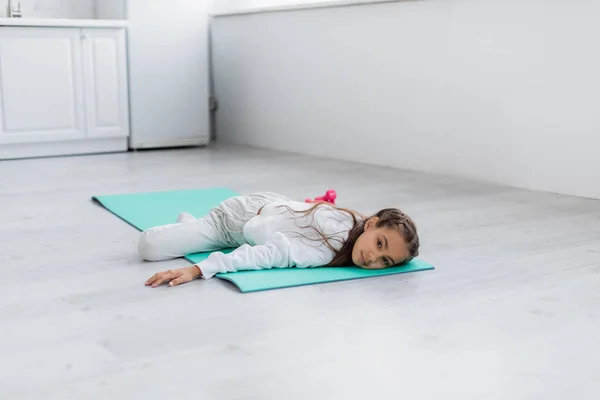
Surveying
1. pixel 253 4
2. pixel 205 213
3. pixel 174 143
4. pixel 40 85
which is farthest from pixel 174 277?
pixel 253 4

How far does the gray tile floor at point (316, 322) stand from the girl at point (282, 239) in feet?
0.19

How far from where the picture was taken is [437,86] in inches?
149

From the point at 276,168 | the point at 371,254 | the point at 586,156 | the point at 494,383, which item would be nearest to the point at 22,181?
the point at 276,168

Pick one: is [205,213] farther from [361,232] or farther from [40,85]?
[40,85]

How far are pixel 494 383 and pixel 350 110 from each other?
304 cm

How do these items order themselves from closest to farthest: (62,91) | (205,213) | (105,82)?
1. (205,213)
2. (62,91)
3. (105,82)

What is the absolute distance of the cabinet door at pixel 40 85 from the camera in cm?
426

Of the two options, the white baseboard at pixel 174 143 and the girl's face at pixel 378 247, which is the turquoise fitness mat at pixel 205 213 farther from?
the white baseboard at pixel 174 143

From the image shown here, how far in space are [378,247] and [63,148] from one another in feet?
9.72

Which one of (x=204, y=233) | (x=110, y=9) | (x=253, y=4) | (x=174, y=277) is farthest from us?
(x=253, y=4)

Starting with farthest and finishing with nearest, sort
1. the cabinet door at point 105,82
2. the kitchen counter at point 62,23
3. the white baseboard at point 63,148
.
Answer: the cabinet door at point 105,82, the white baseboard at point 63,148, the kitchen counter at point 62,23

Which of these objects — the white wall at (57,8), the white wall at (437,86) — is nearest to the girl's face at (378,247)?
the white wall at (437,86)

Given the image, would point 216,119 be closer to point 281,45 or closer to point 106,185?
point 281,45

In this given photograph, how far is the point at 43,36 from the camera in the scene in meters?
4.33
